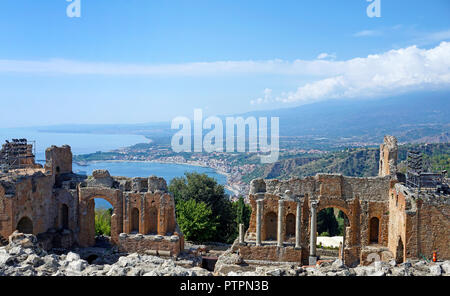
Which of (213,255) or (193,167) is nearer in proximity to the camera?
(213,255)

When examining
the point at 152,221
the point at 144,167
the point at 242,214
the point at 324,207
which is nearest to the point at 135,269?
the point at 152,221

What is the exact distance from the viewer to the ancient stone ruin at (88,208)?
25922 millimetres

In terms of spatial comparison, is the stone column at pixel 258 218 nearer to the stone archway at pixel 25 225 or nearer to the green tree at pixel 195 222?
the green tree at pixel 195 222

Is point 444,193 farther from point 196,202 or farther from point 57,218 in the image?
point 57,218

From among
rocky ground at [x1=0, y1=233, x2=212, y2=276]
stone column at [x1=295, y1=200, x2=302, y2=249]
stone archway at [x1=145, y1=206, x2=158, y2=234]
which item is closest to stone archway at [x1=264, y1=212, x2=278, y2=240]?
stone column at [x1=295, y1=200, x2=302, y2=249]

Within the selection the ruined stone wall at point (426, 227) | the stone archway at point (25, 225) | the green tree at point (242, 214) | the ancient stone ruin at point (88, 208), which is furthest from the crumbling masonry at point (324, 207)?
the stone archway at point (25, 225)

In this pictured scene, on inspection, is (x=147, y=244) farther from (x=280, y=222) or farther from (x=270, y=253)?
(x=280, y=222)

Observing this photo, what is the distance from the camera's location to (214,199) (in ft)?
122

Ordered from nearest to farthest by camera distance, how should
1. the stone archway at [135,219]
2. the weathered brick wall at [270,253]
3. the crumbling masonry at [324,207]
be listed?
the crumbling masonry at [324,207] → the weathered brick wall at [270,253] → the stone archway at [135,219]

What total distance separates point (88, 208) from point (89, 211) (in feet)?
0.79

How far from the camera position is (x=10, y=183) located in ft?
78.7

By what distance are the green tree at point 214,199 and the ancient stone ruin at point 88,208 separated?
31.0 feet
